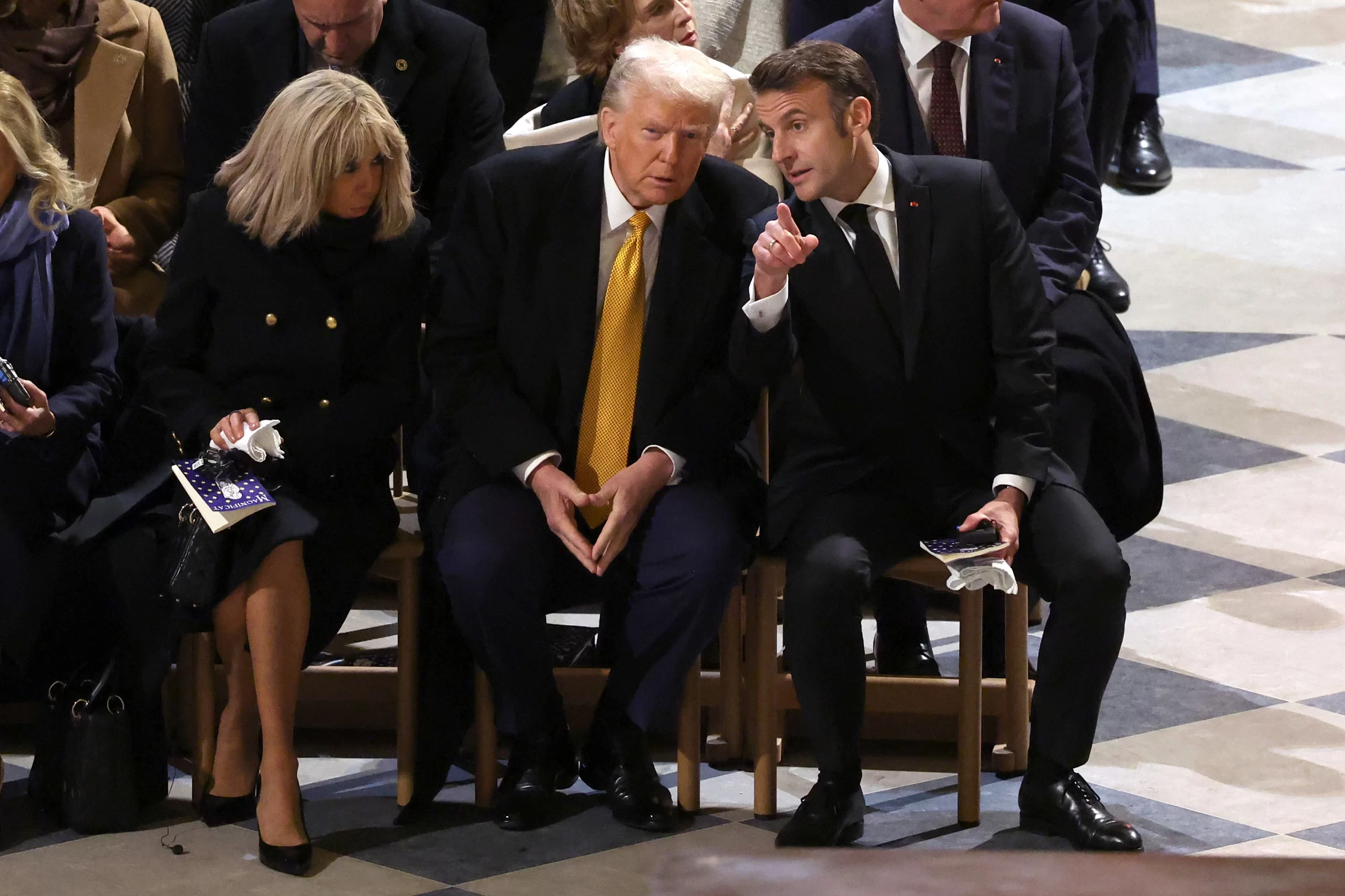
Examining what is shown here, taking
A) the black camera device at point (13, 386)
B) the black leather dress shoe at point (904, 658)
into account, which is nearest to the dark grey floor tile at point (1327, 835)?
the black leather dress shoe at point (904, 658)

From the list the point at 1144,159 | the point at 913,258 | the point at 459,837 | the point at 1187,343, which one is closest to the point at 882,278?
the point at 913,258

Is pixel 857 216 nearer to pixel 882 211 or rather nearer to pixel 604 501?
pixel 882 211

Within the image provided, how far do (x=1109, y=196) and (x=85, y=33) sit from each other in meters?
4.15

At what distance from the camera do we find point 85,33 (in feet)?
13.5

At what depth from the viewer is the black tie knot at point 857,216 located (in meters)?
3.66

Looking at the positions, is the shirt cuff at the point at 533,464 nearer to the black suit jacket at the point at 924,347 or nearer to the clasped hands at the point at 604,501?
the clasped hands at the point at 604,501

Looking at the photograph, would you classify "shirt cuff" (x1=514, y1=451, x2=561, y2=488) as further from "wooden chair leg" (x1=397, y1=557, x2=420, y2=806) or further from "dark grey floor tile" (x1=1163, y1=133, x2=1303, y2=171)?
"dark grey floor tile" (x1=1163, y1=133, x2=1303, y2=171)

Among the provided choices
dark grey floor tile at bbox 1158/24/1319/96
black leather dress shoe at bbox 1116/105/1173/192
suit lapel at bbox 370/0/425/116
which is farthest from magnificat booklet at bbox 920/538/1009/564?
dark grey floor tile at bbox 1158/24/1319/96

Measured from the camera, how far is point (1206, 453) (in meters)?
5.45

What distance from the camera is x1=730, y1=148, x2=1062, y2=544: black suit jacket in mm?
3631

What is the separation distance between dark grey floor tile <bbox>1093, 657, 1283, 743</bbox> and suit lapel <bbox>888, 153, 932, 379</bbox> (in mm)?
893

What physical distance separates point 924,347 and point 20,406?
1631 millimetres

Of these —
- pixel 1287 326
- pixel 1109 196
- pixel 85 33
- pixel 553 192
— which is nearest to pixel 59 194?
pixel 85 33

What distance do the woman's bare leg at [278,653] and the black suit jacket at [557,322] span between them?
0.34m
